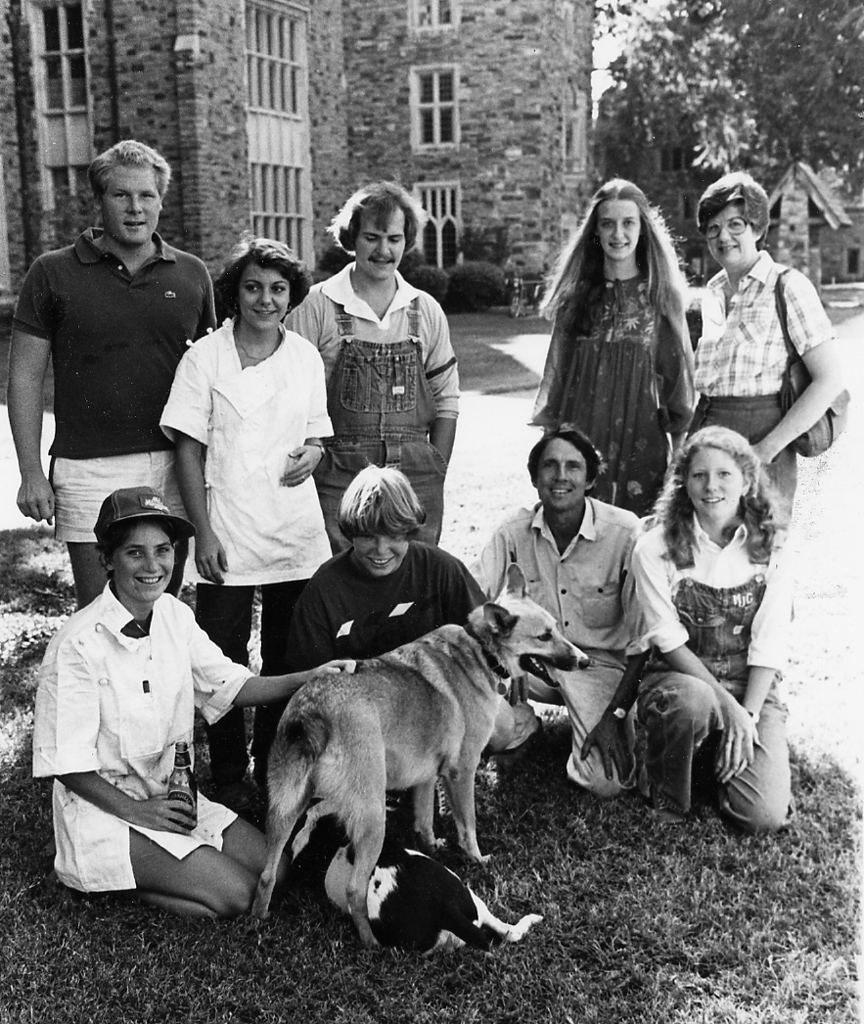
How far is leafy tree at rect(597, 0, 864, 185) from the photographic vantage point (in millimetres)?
28172

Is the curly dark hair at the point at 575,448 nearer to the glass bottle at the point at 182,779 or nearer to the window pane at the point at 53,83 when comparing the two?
the glass bottle at the point at 182,779

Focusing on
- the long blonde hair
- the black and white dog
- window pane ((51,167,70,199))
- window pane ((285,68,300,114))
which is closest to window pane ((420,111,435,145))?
window pane ((285,68,300,114))

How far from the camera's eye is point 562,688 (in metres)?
4.84

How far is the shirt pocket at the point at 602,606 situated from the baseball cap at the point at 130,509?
1.96m

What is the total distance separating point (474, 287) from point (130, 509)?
24.1 m

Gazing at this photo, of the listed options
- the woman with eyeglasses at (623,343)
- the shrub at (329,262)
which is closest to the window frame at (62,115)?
the shrub at (329,262)

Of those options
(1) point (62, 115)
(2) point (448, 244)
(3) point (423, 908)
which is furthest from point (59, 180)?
(3) point (423, 908)

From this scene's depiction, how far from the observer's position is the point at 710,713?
437 cm

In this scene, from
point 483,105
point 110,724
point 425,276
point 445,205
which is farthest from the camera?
point 445,205

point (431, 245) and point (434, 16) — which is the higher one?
point (434, 16)

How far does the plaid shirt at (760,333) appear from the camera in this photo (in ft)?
15.8

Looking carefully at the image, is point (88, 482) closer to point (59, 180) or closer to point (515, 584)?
point (515, 584)

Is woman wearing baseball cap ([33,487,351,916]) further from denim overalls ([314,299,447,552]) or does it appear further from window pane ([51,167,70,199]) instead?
window pane ([51,167,70,199])

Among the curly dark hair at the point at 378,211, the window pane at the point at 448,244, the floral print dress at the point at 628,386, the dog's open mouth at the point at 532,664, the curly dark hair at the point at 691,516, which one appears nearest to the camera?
the dog's open mouth at the point at 532,664
